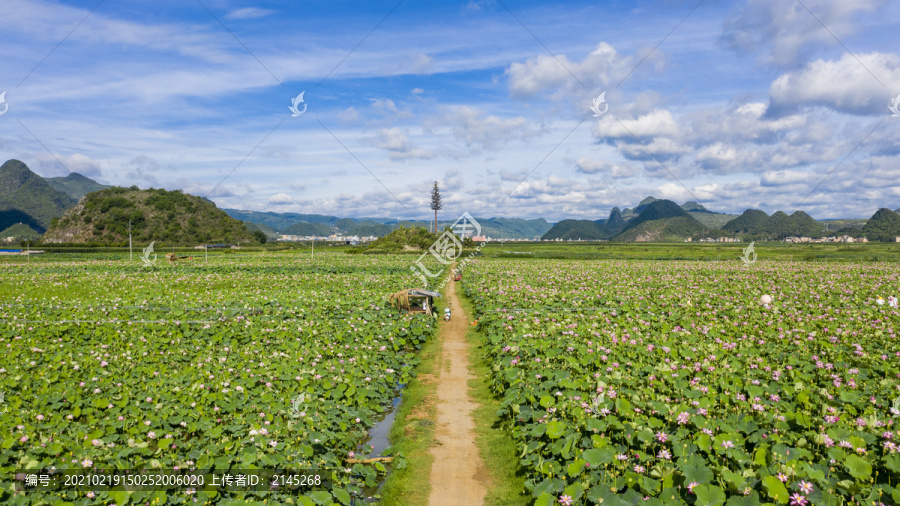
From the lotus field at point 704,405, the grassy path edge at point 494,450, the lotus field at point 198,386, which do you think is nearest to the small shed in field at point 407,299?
the lotus field at point 198,386

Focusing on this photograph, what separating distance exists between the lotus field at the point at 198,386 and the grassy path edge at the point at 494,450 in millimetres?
1966

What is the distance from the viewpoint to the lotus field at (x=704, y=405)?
5.75 metres

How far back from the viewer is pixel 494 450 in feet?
29.4

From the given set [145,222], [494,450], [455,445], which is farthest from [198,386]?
[145,222]

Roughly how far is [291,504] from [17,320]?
16.0 m

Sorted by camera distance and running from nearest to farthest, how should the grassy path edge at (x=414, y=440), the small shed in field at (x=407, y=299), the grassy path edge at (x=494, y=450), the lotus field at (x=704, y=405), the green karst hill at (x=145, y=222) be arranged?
the lotus field at (x=704, y=405) < the grassy path edge at (x=494, y=450) < the grassy path edge at (x=414, y=440) < the small shed in field at (x=407, y=299) < the green karst hill at (x=145, y=222)

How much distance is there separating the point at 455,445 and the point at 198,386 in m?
5.27

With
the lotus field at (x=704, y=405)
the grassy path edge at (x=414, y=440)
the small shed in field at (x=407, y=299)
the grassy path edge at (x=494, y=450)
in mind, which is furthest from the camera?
the small shed in field at (x=407, y=299)

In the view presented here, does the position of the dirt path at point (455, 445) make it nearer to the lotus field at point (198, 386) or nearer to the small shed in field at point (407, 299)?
the lotus field at point (198, 386)

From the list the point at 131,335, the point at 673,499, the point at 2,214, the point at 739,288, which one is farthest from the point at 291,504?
the point at 2,214

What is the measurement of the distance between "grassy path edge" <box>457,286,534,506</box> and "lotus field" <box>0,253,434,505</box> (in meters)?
1.97

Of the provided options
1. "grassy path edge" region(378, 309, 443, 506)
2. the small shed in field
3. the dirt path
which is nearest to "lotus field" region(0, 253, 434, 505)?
"grassy path edge" region(378, 309, 443, 506)

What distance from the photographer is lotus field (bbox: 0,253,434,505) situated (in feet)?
21.7

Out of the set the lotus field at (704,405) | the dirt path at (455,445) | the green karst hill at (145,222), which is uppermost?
the green karst hill at (145,222)
